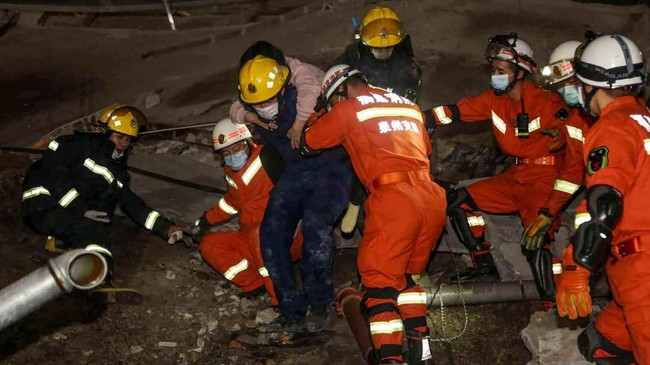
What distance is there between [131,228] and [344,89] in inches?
102

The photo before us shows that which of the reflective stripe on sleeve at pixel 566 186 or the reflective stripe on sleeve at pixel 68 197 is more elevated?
the reflective stripe on sleeve at pixel 68 197

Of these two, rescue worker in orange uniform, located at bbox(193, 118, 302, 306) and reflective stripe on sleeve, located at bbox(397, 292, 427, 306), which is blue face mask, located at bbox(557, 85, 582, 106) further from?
rescue worker in orange uniform, located at bbox(193, 118, 302, 306)

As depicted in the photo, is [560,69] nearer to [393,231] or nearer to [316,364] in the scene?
[393,231]

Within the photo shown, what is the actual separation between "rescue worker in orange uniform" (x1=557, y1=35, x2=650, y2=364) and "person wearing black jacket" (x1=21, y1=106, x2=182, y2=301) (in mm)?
3394

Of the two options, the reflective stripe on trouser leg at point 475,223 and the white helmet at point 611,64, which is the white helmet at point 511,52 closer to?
the reflective stripe on trouser leg at point 475,223

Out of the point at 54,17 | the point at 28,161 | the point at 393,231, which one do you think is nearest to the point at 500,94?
the point at 393,231

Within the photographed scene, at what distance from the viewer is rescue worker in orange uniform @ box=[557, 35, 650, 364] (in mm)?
3598

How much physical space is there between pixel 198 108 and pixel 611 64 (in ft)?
16.1

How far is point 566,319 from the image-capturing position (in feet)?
16.1

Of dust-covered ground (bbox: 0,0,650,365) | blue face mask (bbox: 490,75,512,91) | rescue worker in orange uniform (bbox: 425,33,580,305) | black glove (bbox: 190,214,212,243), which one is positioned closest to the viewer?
dust-covered ground (bbox: 0,0,650,365)

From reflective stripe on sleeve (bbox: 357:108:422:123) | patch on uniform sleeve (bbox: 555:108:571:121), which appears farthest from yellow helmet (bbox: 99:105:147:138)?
patch on uniform sleeve (bbox: 555:108:571:121)

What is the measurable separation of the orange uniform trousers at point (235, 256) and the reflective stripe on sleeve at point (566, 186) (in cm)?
205

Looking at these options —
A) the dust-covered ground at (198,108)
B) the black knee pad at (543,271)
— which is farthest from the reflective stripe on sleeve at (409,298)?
the black knee pad at (543,271)

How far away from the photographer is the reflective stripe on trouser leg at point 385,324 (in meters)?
4.41
